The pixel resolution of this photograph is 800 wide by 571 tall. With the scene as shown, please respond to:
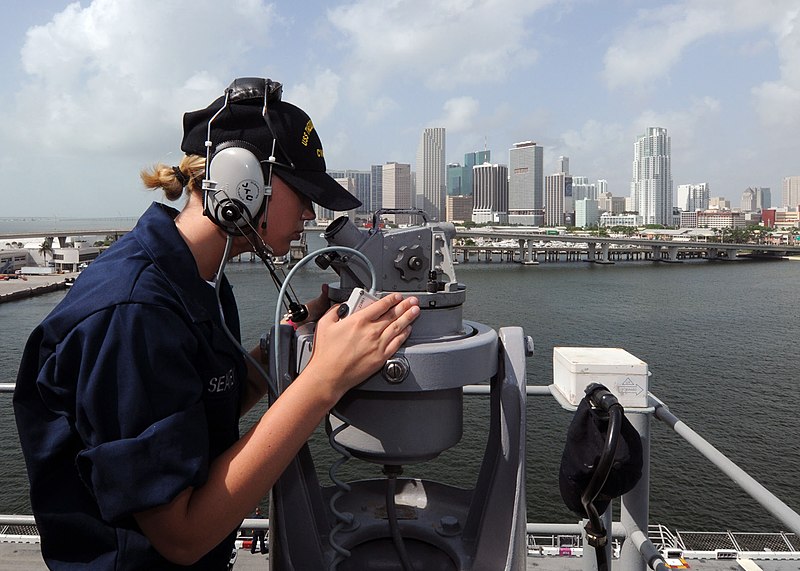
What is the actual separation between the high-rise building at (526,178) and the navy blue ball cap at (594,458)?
427 feet

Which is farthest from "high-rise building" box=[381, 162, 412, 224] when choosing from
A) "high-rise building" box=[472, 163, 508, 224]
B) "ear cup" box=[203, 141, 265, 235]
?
"high-rise building" box=[472, 163, 508, 224]

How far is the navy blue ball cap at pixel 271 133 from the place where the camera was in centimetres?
114

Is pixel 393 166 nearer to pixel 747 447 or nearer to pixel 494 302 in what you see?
pixel 747 447

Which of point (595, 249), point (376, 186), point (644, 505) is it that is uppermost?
point (595, 249)

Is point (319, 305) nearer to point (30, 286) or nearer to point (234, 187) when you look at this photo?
point (234, 187)

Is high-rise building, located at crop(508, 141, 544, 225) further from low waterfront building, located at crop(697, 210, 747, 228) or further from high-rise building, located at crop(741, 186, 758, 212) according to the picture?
high-rise building, located at crop(741, 186, 758, 212)

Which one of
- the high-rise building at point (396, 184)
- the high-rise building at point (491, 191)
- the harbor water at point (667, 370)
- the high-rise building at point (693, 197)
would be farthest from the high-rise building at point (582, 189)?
the high-rise building at point (396, 184)

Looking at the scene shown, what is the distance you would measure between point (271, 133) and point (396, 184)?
219 cm

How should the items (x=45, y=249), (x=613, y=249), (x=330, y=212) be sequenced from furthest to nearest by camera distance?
1. (x=613, y=249)
2. (x=45, y=249)
3. (x=330, y=212)

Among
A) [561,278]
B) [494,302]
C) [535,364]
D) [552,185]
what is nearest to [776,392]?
[535,364]

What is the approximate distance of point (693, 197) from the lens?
179m

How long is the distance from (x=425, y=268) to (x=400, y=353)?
28 centimetres

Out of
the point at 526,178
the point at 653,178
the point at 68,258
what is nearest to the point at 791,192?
the point at 653,178

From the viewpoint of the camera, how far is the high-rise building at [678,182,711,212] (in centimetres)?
17800
